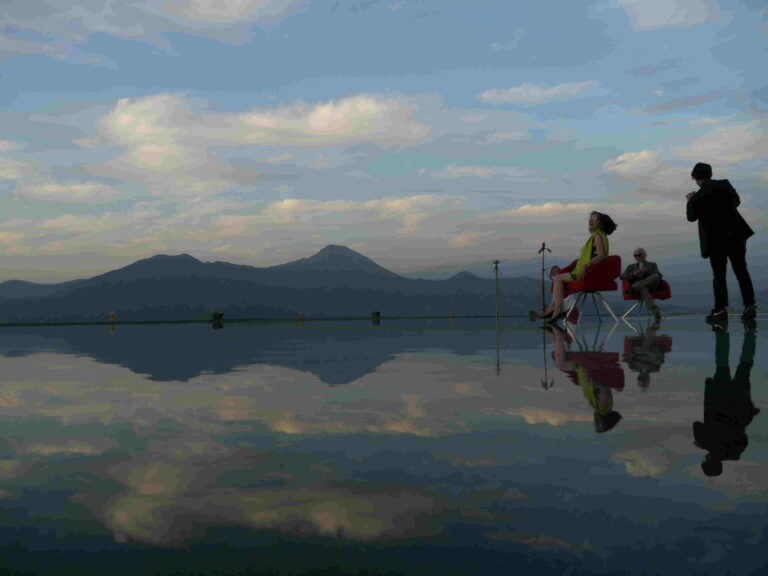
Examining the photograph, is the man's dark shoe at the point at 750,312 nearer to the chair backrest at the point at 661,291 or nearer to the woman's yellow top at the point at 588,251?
the woman's yellow top at the point at 588,251

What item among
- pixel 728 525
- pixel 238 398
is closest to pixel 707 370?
pixel 238 398

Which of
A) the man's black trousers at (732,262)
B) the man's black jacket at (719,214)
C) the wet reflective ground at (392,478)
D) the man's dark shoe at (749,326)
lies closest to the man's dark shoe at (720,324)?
the man's dark shoe at (749,326)

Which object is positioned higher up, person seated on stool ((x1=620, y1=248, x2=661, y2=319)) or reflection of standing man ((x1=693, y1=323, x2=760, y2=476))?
person seated on stool ((x1=620, y1=248, x2=661, y2=319))

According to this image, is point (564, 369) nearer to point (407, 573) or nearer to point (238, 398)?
point (238, 398)

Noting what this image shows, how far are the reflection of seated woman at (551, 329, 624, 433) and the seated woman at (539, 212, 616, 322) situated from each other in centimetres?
460

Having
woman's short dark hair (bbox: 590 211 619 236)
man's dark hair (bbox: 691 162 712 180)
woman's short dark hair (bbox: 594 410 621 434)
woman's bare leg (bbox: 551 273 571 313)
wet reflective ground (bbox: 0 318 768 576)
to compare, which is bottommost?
wet reflective ground (bbox: 0 318 768 576)

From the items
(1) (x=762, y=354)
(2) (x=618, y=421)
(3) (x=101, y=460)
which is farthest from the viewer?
(1) (x=762, y=354)

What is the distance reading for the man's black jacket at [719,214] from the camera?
407 inches

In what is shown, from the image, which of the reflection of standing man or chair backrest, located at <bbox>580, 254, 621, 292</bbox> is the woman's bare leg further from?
the reflection of standing man

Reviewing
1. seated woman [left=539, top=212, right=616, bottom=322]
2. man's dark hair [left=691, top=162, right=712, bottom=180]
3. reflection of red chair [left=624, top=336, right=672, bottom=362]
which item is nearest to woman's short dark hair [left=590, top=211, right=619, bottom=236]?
seated woman [left=539, top=212, right=616, bottom=322]

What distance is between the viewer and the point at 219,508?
204cm

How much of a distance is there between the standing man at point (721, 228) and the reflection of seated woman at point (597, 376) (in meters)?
3.84

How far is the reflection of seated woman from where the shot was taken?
3434 millimetres

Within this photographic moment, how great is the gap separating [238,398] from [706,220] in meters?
8.53
